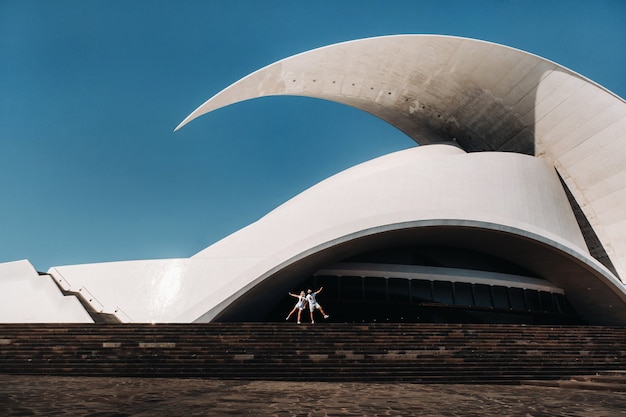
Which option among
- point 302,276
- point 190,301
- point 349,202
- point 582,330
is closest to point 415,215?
point 349,202

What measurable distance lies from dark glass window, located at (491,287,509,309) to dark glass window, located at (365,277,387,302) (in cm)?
470

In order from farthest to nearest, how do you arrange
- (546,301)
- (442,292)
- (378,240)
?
(546,301)
(442,292)
(378,240)

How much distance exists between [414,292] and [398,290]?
66 cm

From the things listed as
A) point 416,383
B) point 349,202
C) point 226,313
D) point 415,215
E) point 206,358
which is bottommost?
point 416,383

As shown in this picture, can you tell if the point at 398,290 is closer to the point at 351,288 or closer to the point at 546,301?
the point at 351,288

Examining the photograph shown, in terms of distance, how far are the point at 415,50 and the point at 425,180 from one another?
7059 millimetres

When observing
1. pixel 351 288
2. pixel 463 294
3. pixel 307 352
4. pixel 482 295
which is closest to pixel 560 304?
pixel 482 295

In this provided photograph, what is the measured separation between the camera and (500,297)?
660 inches

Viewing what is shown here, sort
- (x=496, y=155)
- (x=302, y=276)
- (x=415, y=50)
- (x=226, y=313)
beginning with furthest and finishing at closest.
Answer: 1. (x=415, y=50)
2. (x=496, y=155)
3. (x=302, y=276)
4. (x=226, y=313)

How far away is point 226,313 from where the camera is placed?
12016 mm

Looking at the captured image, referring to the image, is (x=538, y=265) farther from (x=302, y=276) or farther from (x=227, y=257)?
(x=227, y=257)

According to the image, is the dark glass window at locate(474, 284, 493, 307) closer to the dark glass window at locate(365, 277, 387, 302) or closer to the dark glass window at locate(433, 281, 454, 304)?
the dark glass window at locate(433, 281, 454, 304)

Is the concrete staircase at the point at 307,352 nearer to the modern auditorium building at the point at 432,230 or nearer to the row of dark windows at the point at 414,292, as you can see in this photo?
the modern auditorium building at the point at 432,230

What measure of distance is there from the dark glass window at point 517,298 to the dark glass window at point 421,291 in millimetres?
3734
